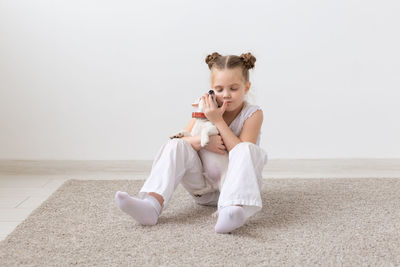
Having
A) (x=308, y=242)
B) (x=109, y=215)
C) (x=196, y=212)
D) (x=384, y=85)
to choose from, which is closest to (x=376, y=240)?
(x=308, y=242)

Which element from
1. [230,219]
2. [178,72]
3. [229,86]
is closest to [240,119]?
[229,86]

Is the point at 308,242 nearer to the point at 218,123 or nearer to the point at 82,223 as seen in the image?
the point at 218,123

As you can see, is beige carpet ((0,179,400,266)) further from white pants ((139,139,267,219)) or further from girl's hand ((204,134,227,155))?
girl's hand ((204,134,227,155))

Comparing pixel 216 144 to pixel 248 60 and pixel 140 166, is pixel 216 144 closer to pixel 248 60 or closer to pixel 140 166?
pixel 248 60

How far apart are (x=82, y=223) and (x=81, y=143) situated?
2.83 ft

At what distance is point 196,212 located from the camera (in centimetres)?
151

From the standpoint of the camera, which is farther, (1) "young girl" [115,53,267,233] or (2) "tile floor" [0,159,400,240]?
(2) "tile floor" [0,159,400,240]

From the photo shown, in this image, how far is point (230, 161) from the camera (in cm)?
137

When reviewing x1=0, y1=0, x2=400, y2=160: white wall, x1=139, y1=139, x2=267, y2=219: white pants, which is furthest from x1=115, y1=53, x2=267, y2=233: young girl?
x1=0, y1=0, x2=400, y2=160: white wall

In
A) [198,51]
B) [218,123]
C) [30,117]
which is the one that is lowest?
[30,117]

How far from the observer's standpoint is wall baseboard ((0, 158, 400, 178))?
7.26 ft

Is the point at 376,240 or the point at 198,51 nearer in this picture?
the point at 376,240

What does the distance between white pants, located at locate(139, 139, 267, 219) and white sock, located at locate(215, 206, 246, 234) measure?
0.10 ft

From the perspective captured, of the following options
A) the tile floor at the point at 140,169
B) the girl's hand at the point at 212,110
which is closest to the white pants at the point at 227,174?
the girl's hand at the point at 212,110
